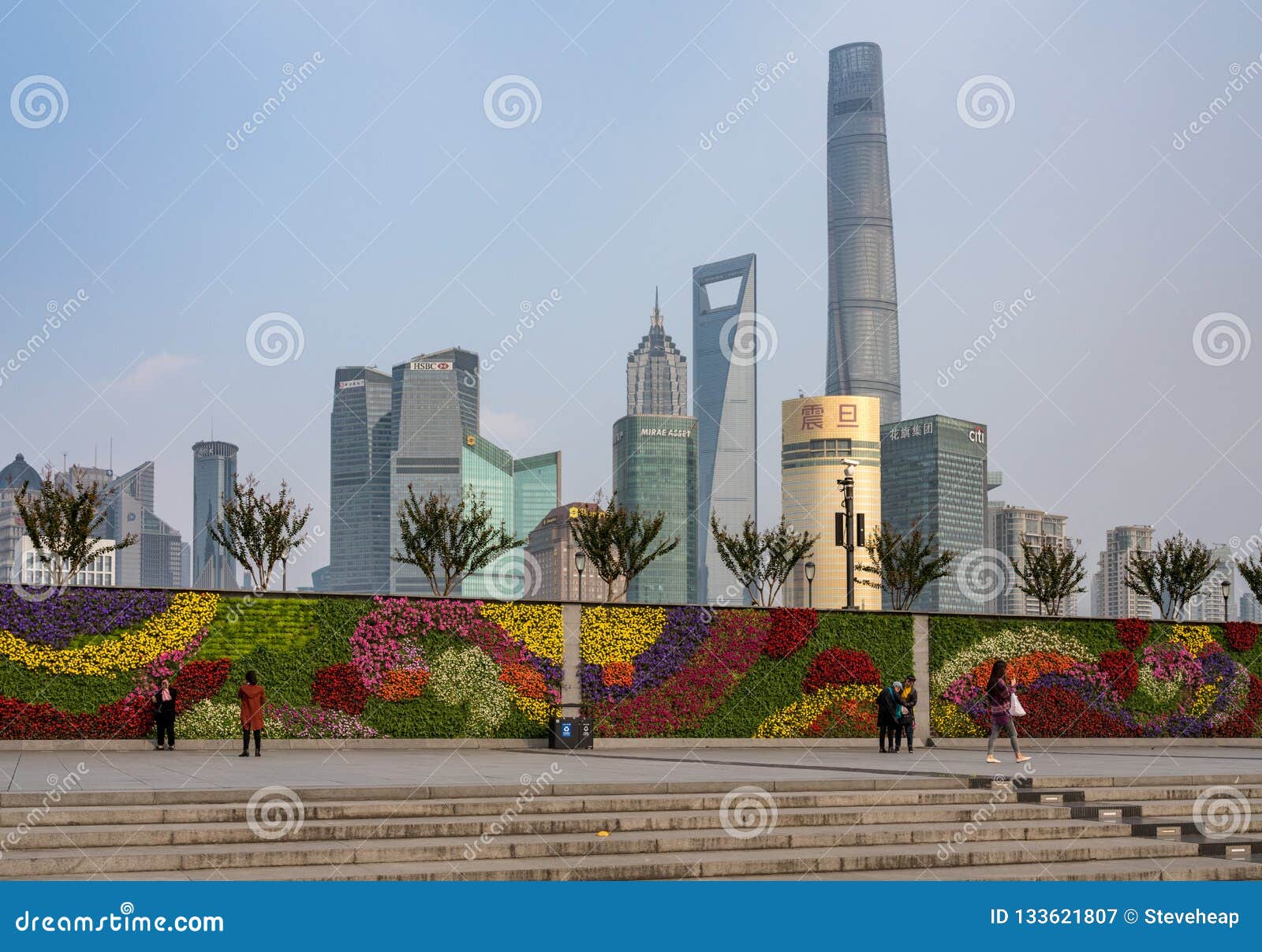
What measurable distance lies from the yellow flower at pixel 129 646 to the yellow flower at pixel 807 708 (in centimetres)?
1190

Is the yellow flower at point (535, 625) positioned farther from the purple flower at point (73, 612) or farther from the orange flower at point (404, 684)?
the purple flower at point (73, 612)

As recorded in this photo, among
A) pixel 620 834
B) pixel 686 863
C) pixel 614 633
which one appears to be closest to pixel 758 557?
pixel 614 633

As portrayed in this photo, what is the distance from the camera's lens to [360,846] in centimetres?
1411

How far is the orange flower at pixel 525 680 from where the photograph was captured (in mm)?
28234

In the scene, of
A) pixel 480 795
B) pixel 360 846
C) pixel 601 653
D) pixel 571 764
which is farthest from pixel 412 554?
pixel 360 846

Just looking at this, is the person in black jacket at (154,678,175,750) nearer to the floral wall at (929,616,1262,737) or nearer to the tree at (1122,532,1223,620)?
the floral wall at (929,616,1262,737)

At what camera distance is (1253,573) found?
44.4 m

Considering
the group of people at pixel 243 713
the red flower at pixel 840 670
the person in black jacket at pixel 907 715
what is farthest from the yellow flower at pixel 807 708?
the group of people at pixel 243 713

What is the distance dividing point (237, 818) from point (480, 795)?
3.16m

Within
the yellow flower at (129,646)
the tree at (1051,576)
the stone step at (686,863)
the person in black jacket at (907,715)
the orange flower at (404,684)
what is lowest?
the stone step at (686,863)

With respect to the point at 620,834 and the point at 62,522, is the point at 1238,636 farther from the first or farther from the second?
the point at 62,522

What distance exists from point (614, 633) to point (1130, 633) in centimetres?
1338

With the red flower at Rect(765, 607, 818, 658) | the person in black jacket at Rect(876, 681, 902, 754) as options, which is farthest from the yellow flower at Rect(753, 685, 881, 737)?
the person in black jacket at Rect(876, 681, 902, 754)

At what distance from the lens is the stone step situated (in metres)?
13.2
